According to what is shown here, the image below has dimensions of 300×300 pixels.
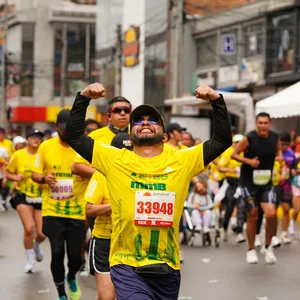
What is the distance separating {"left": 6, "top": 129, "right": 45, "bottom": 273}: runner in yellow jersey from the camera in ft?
38.9

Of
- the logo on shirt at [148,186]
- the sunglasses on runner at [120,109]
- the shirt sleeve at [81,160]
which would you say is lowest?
the shirt sleeve at [81,160]

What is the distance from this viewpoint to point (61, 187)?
914 centimetres

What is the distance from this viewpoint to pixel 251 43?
3291 centimetres

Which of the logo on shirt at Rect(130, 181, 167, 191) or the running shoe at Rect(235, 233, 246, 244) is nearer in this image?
the logo on shirt at Rect(130, 181, 167, 191)

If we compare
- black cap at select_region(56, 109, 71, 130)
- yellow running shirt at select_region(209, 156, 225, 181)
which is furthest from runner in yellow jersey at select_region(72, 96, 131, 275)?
yellow running shirt at select_region(209, 156, 225, 181)

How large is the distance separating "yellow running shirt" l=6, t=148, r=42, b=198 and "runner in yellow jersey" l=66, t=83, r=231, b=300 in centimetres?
624

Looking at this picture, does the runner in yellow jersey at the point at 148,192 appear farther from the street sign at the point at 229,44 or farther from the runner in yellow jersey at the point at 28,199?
the street sign at the point at 229,44

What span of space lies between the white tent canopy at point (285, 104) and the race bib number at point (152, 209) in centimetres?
1027

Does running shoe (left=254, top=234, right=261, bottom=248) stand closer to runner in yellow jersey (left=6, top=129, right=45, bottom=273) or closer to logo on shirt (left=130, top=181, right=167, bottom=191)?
runner in yellow jersey (left=6, top=129, right=45, bottom=273)

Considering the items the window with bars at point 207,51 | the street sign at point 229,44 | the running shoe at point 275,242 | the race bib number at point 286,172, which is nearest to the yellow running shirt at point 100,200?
the running shoe at point 275,242

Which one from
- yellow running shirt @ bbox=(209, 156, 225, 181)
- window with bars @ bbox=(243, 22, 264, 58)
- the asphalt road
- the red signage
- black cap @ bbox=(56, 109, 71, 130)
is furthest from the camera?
the red signage

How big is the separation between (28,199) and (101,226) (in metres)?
5.06

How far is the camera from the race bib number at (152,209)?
5.76 metres

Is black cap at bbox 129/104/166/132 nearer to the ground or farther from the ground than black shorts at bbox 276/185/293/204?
farther from the ground
